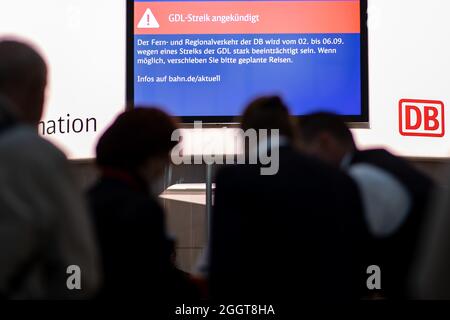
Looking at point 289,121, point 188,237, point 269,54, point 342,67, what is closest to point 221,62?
→ point 269,54

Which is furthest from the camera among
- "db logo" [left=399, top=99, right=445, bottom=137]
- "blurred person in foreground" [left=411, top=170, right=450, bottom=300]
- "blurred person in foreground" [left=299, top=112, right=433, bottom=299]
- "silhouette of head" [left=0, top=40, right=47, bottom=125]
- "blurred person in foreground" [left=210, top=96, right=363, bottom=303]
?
"db logo" [left=399, top=99, right=445, bottom=137]

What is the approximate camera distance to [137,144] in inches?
104

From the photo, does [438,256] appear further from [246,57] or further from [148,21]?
[148,21]

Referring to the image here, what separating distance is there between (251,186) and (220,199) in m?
0.09

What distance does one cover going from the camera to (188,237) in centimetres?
692

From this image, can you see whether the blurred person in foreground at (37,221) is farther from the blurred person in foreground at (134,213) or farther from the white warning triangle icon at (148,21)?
the white warning triangle icon at (148,21)

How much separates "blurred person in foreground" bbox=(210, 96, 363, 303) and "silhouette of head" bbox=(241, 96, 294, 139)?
0.58 feet

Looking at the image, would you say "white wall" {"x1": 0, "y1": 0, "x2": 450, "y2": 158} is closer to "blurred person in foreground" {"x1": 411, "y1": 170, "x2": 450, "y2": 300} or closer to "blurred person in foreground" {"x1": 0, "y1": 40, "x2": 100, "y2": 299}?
"blurred person in foreground" {"x1": 0, "y1": 40, "x2": 100, "y2": 299}

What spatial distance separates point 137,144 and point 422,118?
4435mm

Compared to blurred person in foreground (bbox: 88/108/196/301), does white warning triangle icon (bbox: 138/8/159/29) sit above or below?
above

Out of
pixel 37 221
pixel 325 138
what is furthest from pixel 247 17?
pixel 37 221

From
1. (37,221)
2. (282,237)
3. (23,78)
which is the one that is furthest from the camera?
(282,237)

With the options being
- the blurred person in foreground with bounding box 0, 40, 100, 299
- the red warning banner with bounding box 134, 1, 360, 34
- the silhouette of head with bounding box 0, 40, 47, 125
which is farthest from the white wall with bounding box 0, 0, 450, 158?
the blurred person in foreground with bounding box 0, 40, 100, 299

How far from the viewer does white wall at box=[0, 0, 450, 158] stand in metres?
6.80
